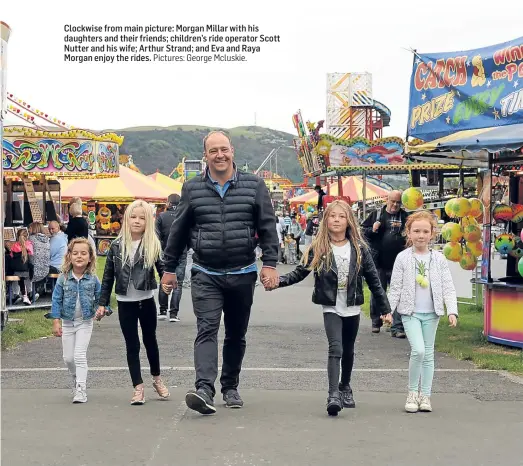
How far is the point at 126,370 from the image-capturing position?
8695 mm

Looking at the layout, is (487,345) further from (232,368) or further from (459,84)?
(232,368)

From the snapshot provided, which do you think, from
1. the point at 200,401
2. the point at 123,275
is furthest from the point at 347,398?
the point at 123,275

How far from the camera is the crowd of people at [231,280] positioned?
670 centimetres

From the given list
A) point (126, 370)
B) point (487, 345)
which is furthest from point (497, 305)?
point (126, 370)

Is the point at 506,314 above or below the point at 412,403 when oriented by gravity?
above

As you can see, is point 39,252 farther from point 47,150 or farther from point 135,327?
point 135,327

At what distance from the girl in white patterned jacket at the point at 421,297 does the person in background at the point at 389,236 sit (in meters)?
4.03

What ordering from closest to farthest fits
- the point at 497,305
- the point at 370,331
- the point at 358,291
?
the point at 358,291 < the point at 497,305 < the point at 370,331

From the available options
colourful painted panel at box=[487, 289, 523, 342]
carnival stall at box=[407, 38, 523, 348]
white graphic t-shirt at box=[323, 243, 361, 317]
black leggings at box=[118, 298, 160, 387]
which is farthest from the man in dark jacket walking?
white graphic t-shirt at box=[323, 243, 361, 317]

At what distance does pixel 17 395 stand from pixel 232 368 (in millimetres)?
1777

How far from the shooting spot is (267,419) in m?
6.45

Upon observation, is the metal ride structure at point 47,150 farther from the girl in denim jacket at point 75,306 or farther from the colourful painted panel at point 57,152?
the girl in denim jacket at point 75,306

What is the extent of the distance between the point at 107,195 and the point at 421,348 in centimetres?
2656

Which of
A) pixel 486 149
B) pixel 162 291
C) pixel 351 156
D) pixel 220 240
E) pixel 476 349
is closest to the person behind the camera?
pixel 220 240
